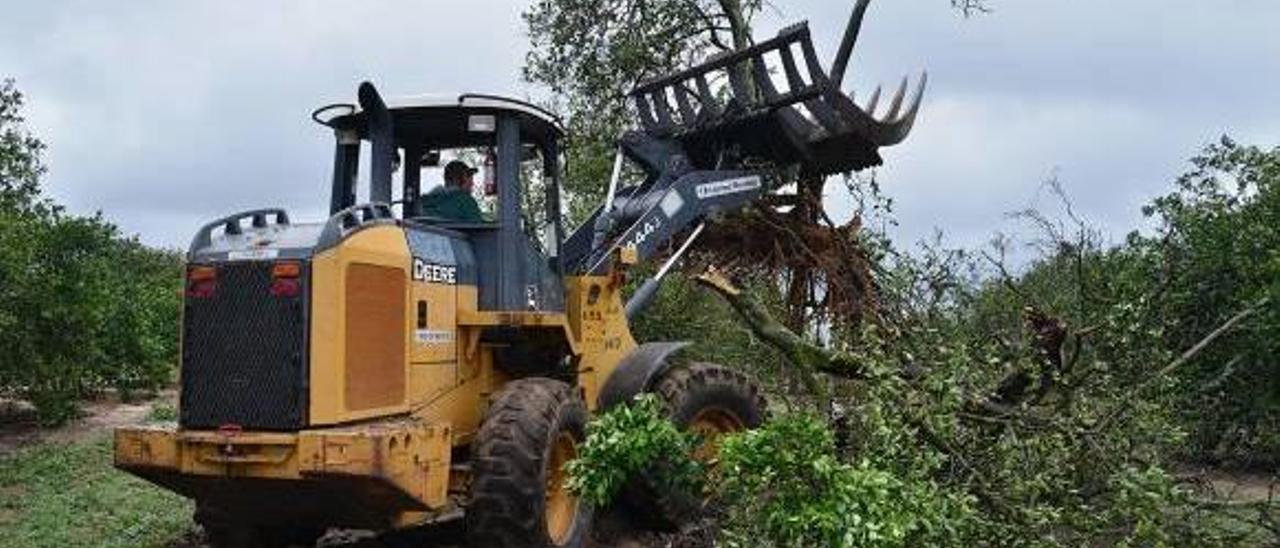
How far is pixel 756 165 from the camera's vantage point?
9227 mm

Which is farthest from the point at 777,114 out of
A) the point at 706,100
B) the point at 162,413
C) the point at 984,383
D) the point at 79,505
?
the point at 162,413

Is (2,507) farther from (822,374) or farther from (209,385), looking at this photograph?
(822,374)

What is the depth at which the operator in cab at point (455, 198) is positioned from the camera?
766cm

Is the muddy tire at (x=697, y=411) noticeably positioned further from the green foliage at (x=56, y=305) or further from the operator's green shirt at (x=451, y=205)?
the green foliage at (x=56, y=305)

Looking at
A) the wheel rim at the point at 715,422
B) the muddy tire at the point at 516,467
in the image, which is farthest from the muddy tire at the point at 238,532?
the wheel rim at the point at 715,422

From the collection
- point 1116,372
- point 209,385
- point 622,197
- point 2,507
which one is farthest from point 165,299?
point 1116,372

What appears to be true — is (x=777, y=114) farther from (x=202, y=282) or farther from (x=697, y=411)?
(x=202, y=282)

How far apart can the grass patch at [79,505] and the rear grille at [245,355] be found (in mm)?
2092

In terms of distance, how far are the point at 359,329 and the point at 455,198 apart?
4.68ft

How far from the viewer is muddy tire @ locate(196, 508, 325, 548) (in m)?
7.10

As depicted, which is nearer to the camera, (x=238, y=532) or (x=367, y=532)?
(x=238, y=532)

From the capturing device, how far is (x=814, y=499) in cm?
Answer: 511

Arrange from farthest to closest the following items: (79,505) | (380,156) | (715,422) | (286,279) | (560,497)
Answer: (79,505) → (715,422) → (380,156) → (560,497) → (286,279)

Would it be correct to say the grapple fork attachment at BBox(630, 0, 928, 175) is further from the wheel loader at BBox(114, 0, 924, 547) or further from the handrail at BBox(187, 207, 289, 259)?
the handrail at BBox(187, 207, 289, 259)
